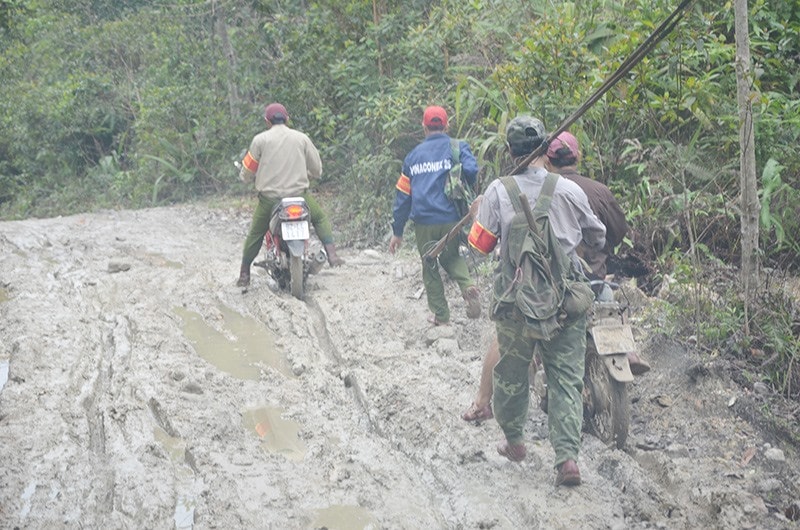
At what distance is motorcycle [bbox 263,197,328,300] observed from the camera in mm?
9258

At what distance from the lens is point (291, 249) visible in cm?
928

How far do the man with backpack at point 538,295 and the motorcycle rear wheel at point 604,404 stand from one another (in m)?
0.41

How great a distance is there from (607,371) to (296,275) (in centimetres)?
455

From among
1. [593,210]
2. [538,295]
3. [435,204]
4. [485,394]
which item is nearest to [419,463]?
[485,394]

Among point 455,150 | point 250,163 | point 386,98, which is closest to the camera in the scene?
point 455,150

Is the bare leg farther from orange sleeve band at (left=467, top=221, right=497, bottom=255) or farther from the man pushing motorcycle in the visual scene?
the man pushing motorcycle

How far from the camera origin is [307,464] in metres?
5.45

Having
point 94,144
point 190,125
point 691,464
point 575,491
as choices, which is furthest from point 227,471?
point 94,144

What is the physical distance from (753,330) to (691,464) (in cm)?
150

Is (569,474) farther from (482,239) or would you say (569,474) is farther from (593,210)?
(593,210)

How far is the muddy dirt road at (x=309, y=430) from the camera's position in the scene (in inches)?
189

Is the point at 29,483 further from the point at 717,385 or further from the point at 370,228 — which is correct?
the point at 370,228

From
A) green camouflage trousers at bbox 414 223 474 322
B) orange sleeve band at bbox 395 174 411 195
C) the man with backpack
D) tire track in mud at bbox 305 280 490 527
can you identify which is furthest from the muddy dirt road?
orange sleeve band at bbox 395 174 411 195

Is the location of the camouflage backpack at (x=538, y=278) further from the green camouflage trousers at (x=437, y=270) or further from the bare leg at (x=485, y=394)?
the green camouflage trousers at (x=437, y=270)
